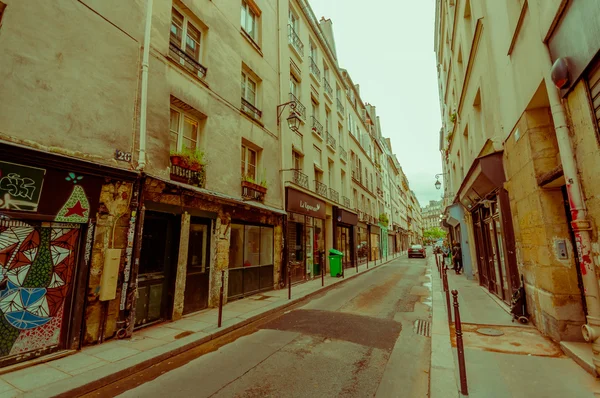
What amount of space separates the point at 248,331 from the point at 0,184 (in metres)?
4.83

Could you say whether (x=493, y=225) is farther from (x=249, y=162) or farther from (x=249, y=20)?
(x=249, y=20)

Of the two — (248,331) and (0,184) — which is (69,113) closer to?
(0,184)

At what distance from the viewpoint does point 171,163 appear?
6.70 metres

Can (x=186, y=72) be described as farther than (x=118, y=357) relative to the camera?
Yes

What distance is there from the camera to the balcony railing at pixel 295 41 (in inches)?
552

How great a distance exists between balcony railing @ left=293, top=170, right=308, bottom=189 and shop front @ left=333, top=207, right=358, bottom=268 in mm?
4153

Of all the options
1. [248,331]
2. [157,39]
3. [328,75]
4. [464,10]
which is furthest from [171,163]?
[328,75]

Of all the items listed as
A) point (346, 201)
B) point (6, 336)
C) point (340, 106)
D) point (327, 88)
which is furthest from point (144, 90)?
point (340, 106)

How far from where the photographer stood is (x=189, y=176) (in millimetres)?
7051

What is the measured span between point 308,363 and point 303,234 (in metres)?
9.08

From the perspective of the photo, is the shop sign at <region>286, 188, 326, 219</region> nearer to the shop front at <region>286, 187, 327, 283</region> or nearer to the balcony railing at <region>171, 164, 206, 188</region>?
the shop front at <region>286, 187, 327, 283</region>

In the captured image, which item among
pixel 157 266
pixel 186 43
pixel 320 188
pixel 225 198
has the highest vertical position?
pixel 186 43

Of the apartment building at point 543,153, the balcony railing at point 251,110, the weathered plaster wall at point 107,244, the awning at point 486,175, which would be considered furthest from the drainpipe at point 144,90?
the awning at point 486,175

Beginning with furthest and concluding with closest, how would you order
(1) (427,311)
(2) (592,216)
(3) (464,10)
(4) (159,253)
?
1. (3) (464,10)
2. (1) (427,311)
3. (4) (159,253)
4. (2) (592,216)
